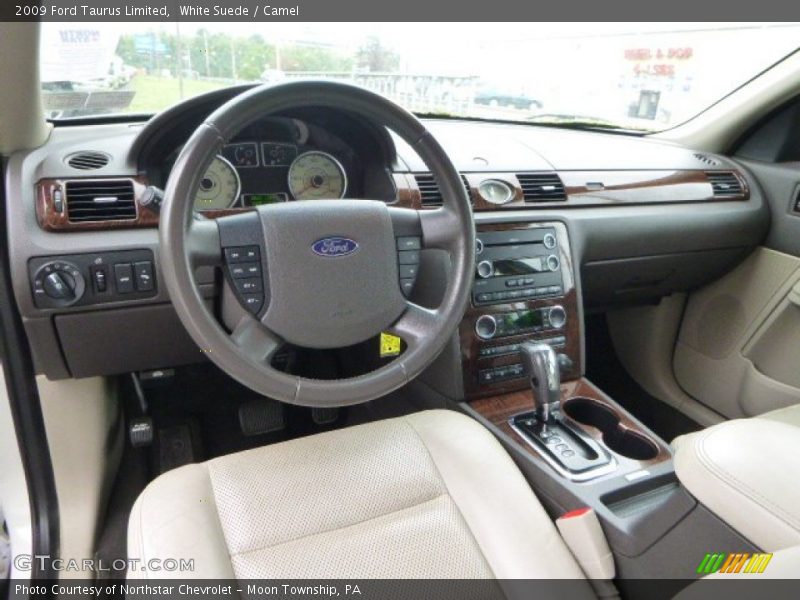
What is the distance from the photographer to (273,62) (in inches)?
51.8

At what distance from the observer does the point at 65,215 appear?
3.80 ft

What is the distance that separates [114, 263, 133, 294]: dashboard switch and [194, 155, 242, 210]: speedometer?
202 millimetres

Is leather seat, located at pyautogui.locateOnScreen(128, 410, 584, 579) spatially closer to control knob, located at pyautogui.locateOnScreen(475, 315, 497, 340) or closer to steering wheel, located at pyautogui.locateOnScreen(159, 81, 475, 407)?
steering wheel, located at pyautogui.locateOnScreen(159, 81, 475, 407)

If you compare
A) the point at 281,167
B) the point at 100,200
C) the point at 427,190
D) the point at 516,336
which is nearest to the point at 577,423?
the point at 516,336

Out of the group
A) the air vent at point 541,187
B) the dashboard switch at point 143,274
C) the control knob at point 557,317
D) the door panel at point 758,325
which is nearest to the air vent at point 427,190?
the air vent at point 541,187

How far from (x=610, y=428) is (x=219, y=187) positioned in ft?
3.50

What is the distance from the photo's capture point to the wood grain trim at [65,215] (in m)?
1.15

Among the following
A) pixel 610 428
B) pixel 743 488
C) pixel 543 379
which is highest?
pixel 743 488

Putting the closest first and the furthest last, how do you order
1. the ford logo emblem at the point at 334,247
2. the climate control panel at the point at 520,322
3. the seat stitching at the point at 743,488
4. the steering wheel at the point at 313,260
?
the seat stitching at the point at 743,488 → the steering wheel at the point at 313,260 → the ford logo emblem at the point at 334,247 → the climate control panel at the point at 520,322

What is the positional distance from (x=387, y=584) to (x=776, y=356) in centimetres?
163

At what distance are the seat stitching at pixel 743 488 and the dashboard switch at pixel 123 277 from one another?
109 cm

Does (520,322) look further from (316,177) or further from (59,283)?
(59,283)

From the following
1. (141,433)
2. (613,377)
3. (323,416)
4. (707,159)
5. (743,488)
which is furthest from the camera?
(613,377)

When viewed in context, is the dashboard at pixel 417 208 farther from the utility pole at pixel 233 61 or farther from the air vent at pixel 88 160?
the utility pole at pixel 233 61
